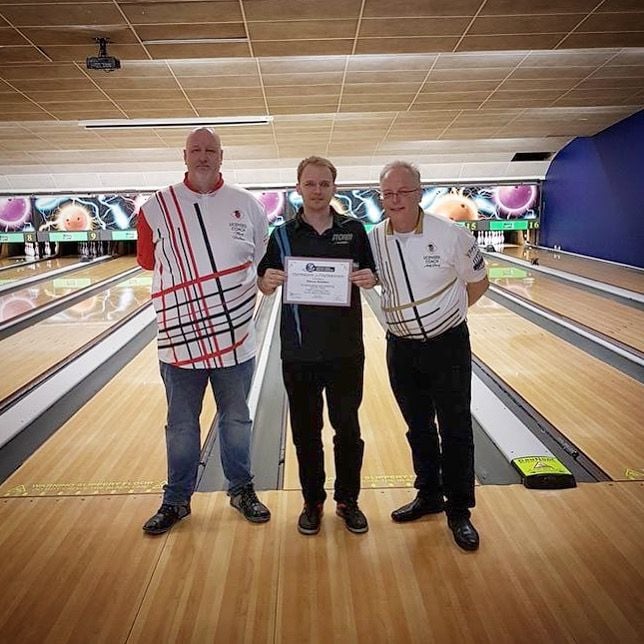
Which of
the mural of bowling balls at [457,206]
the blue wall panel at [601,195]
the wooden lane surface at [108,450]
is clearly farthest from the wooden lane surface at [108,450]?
the mural of bowling balls at [457,206]

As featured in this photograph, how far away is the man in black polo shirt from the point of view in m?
2.04

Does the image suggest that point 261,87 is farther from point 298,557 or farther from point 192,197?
point 298,557

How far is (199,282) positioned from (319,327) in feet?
1.49

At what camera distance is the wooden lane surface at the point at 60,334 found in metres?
4.59

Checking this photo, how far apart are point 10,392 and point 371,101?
16.6 ft

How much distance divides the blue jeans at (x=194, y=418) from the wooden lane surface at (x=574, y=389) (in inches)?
65.7

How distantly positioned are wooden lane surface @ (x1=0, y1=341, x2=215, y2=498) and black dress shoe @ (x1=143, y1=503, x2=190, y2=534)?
0.17 meters

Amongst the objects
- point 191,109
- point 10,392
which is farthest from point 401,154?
point 10,392

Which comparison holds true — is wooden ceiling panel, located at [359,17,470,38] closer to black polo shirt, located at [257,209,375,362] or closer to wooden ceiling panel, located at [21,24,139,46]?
wooden ceiling panel, located at [21,24,139,46]

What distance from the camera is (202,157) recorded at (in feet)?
6.93

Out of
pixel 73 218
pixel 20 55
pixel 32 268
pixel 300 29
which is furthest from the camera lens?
pixel 73 218

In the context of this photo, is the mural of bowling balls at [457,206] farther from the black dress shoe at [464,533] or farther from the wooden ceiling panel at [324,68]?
the black dress shoe at [464,533]

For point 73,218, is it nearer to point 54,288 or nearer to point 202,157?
point 54,288

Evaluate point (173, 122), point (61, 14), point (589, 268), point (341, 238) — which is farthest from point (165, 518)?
point (589, 268)
